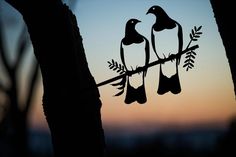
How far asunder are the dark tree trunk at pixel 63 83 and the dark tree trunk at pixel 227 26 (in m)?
0.58

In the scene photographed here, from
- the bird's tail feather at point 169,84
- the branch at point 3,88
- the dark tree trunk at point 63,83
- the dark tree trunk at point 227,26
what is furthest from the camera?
the branch at point 3,88

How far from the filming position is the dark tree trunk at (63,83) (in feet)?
4.72

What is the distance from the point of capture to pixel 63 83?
4.77 ft

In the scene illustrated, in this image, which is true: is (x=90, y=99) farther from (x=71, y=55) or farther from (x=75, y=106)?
(x=71, y=55)

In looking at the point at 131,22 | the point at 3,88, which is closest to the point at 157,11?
the point at 131,22

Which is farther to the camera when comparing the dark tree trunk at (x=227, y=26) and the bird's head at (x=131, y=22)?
the bird's head at (x=131, y=22)

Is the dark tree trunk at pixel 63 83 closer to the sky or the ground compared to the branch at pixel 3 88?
closer to the ground

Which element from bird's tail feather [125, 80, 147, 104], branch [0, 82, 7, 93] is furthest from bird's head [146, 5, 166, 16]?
branch [0, 82, 7, 93]

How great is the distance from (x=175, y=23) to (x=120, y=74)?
27 cm

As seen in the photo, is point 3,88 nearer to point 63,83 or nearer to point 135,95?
point 63,83

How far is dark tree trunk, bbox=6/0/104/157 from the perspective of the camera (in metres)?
1.44

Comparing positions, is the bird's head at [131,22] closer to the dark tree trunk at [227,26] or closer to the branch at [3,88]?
the dark tree trunk at [227,26]

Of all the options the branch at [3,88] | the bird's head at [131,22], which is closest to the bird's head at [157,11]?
the bird's head at [131,22]

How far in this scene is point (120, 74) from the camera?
1.33 m
